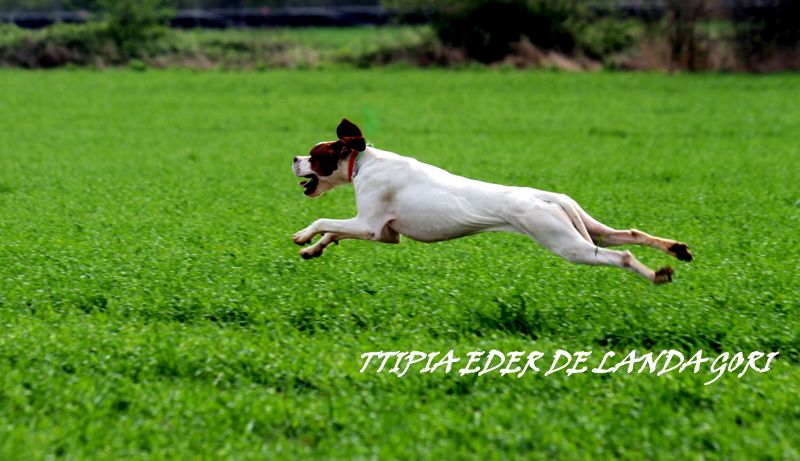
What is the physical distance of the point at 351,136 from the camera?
822 centimetres

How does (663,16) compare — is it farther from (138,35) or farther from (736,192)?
(736,192)

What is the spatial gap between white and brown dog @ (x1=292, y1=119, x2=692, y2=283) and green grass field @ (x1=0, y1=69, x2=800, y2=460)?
1.51ft

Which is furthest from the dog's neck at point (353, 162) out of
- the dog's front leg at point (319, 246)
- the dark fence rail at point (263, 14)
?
the dark fence rail at point (263, 14)

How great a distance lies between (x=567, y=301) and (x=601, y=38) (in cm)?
3716

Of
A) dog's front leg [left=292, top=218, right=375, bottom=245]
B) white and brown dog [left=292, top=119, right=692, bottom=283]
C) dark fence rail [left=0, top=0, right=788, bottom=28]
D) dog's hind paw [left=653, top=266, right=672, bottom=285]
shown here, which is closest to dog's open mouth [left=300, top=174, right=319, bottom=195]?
white and brown dog [left=292, top=119, right=692, bottom=283]

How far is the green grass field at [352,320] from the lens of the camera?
5.69m

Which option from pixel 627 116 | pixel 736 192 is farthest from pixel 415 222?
pixel 627 116

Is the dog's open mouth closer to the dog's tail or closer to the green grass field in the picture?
the green grass field

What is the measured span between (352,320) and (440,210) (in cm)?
98

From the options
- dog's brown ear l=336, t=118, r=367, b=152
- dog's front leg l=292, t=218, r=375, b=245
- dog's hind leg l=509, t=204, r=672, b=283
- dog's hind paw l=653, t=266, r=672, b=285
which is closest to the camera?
dog's hind leg l=509, t=204, r=672, b=283

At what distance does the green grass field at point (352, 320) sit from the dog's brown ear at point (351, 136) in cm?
107

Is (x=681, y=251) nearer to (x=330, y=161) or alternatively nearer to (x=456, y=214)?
(x=456, y=214)

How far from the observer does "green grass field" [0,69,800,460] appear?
18.7 ft

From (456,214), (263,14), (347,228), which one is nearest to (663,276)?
(456,214)
